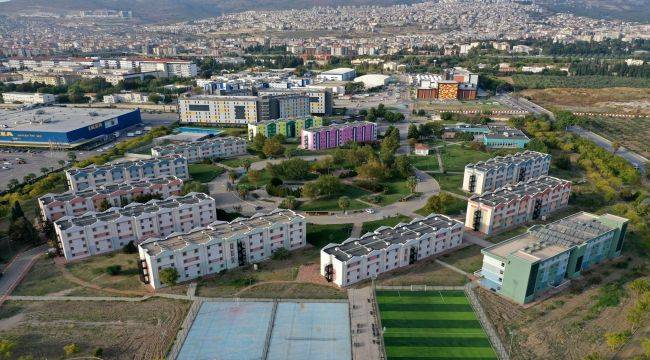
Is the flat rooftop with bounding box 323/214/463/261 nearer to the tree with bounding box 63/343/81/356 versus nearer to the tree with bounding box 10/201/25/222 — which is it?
the tree with bounding box 63/343/81/356

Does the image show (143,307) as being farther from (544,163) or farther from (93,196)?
(544,163)

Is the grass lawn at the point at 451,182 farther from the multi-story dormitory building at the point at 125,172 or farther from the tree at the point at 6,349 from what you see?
the tree at the point at 6,349

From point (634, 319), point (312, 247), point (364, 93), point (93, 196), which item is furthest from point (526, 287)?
point (364, 93)

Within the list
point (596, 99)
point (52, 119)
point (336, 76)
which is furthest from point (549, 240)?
point (336, 76)

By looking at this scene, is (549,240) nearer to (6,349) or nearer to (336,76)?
(6,349)

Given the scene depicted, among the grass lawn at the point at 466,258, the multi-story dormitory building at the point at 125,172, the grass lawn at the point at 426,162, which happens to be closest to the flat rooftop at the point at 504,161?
the grass lawn at the point at 426,162

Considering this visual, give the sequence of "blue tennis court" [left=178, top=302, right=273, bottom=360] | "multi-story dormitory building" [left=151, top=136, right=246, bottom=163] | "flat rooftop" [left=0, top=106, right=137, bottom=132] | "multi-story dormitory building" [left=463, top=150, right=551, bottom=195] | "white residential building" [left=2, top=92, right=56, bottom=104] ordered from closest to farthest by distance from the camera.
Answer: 1. "blue tennis court" [left=178, top=302, right=273, bottom=360]
2. "multi-story dormitory building" [left=463, top=150, right=551, bottom=195]
3. "multi-story dormitory building" [left=151, top=136, right=246, bottom=163]
4. "flat rooftop" [left=0, top=106, right=137, bottom=132]
5. "white residential building" [left=2, top=92, right=56, bottom=104]

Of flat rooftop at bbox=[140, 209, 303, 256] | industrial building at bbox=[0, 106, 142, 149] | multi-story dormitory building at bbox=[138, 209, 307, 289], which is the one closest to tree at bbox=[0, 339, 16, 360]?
multi-story dormitory building at bbox=[138, 209, 307, 289]
